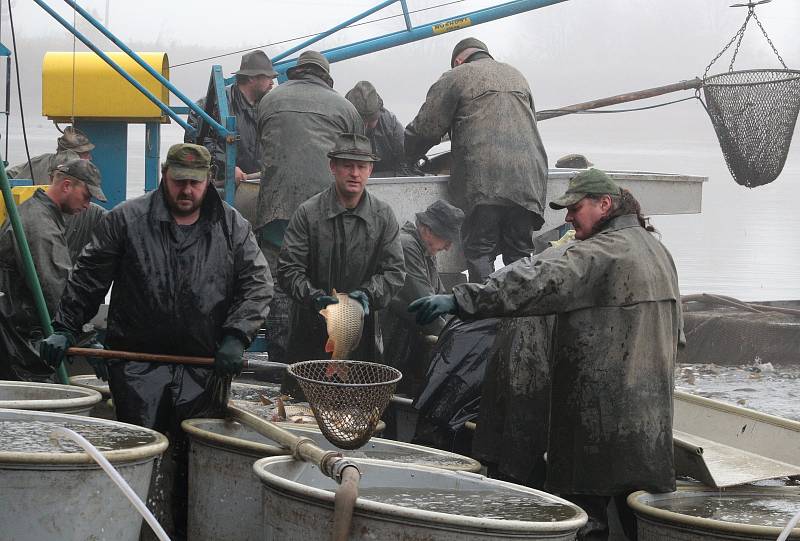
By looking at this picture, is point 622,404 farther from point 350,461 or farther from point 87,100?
point 87,100

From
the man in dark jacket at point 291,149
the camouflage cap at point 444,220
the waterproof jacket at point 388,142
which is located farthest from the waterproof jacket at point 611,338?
the waterproof jacket at point 388,142

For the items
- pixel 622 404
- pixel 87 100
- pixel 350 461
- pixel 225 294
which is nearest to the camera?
pixel 350 461

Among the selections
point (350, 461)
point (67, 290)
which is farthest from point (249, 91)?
point (350, 461)

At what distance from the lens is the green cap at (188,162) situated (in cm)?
558

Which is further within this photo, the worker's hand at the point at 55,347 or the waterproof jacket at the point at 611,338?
the worker's hand at the point at 55,347

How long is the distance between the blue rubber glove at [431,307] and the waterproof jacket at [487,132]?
3.24 meters

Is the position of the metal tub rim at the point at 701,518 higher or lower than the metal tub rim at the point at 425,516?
lower

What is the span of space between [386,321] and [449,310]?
7.25 feet

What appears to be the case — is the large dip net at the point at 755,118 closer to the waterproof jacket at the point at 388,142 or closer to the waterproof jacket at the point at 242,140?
the waterproof jacket at the point at 388,142

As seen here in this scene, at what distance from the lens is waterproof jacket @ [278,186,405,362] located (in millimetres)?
6848

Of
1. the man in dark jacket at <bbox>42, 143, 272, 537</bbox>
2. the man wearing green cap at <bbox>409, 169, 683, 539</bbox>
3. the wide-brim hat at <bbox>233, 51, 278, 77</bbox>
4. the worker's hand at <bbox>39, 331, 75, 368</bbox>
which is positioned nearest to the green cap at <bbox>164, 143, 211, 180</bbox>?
the man in dark jacket at <bbox>42, 143, 272, 537</bbox>

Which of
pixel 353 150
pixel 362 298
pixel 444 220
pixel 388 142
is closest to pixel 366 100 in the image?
pixel 388 142

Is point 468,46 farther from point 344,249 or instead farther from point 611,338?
point 611,338

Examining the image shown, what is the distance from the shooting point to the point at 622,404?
534 centimetres
